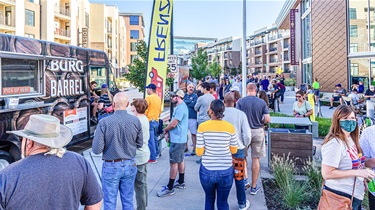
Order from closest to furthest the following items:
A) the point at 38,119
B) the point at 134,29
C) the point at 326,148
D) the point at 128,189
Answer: the point at 38,119, the point at 326,148, the point at 128,189, the point at 134,29

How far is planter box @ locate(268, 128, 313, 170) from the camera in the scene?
6027 millimetres

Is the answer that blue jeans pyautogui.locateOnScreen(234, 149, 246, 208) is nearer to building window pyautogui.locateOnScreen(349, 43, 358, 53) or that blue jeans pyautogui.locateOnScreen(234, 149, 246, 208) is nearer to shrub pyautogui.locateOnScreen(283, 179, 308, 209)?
shrub pyautogui.locateOnScreen(283, 179, 308, 209)

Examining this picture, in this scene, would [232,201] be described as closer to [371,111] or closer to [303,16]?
[371,111]

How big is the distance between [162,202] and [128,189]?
1.19 metres

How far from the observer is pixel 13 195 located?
1.84 metres

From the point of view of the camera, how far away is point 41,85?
643 centimetres

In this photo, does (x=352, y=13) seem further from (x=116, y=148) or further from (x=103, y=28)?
(x=103, y=28)

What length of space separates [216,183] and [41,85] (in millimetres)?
4585

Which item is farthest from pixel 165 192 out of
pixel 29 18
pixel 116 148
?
pixel 29 18

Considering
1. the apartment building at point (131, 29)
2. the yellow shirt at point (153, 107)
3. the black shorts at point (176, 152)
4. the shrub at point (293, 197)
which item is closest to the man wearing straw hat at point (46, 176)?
the black shorts at point (176, 152)

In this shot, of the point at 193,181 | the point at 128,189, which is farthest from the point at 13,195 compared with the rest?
the point at 193,181

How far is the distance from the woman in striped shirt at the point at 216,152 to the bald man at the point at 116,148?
2.79ft

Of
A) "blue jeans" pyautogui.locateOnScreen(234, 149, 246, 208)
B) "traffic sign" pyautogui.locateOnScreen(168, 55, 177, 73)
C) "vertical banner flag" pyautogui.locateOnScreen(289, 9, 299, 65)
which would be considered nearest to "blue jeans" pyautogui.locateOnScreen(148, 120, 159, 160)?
"blue jeans" pyautogui.locateOnScreen(234, 149, 246, 208)

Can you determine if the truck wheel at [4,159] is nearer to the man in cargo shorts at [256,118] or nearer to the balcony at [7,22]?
the man in cargo shorts at [256,118]
